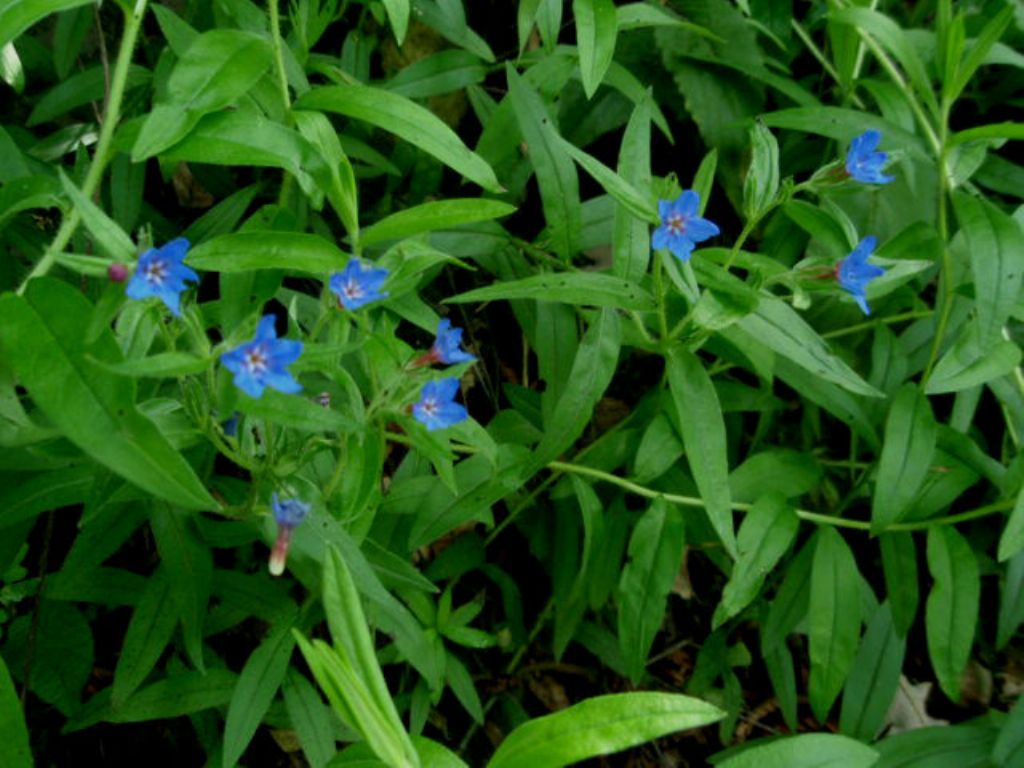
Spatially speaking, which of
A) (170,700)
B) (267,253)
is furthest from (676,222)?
(170,700)

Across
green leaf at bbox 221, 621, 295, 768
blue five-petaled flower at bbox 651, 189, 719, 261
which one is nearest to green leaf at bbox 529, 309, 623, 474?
blue five-petaled flower at bbox 651, 189, 719, 261

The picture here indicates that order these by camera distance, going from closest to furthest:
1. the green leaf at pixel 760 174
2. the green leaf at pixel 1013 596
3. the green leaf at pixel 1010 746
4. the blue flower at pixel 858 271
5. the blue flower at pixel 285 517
A: the blue flower at pixel 285 517, the blue flower at pixel 858 271, the green leaf at pixel 760 174, the green leaf at pixel 1010 746, the green leaf at pixel 1013 596

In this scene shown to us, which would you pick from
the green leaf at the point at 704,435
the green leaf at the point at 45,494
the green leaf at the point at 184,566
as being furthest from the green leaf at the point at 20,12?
the green leaf at the point at 704,435

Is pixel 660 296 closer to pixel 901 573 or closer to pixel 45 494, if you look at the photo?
pixel 901 573

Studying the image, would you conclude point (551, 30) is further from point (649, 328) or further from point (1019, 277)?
point (1019, 277)

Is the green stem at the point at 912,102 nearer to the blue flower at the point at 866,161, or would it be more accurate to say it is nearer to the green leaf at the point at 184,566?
the blue flower at the point at 866,161
